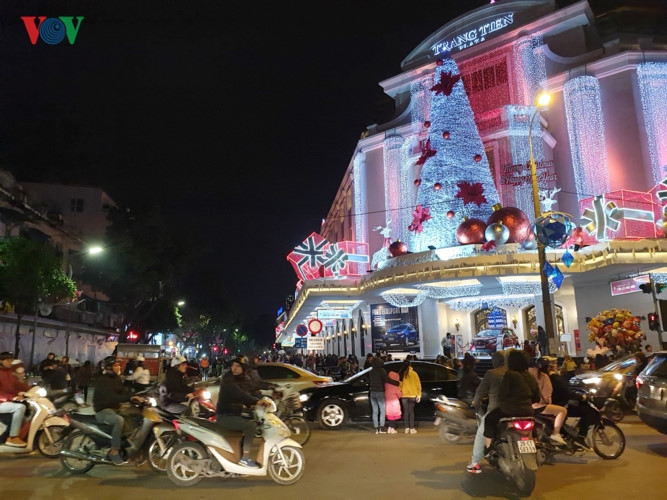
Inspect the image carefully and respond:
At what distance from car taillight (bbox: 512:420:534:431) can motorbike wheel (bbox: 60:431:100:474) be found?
586cm

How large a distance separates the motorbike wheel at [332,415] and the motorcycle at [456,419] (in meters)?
3.35

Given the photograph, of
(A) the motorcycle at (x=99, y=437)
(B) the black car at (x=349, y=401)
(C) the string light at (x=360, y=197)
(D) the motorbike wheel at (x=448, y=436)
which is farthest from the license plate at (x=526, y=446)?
(C) the string light at (x=360, y=197)

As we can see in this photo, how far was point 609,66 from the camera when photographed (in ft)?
88.8

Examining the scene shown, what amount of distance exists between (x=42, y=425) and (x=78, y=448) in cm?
195

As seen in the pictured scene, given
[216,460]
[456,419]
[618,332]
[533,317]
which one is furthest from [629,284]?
[216,460]

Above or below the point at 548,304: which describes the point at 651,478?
below

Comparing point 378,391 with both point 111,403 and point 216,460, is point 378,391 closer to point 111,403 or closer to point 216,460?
point 216,460

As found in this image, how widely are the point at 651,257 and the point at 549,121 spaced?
1134 cm

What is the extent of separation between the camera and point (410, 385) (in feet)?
40.6

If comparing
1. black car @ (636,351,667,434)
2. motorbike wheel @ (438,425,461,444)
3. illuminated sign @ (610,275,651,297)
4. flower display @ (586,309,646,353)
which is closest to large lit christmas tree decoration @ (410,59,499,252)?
illuminated sign @ (610,275,651,297)

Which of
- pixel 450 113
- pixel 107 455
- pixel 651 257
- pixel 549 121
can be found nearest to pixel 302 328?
pixel 450 113

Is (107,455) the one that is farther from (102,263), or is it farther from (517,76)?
(102,263)

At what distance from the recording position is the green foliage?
26.6m

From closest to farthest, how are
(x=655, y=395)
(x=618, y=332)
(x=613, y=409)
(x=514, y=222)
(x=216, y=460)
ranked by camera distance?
(x=216, y=460), (x=655, y=395), (x=613, y=409), (x=618, y=332), (x=514, y=222)
